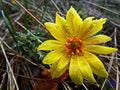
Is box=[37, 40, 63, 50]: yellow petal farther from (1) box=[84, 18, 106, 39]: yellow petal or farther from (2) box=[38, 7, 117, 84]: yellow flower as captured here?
(1) box=[84, 18, 106, 39]: yellow petal

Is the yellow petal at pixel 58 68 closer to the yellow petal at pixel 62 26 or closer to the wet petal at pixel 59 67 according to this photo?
the wet petal at pixel 59 67

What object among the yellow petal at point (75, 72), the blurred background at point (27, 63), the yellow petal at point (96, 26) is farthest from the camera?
the blurred background at point (27, 63)

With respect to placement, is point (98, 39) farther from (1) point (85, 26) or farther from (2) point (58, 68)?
(2) point (58, 68)

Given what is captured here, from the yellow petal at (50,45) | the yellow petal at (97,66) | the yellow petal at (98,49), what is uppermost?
the yellow petal at (50,45)

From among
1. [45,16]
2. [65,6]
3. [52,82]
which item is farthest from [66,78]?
[65,6]

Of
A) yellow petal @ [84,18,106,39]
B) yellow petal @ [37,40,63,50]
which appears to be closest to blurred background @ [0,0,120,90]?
yellow petal @ [37,40,63,50]

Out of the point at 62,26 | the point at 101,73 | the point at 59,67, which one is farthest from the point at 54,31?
the point at 101,73

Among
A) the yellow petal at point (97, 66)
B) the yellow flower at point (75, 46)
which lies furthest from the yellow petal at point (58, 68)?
the yellow petal at point (97, 66)
